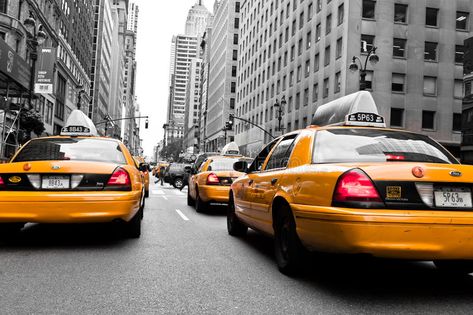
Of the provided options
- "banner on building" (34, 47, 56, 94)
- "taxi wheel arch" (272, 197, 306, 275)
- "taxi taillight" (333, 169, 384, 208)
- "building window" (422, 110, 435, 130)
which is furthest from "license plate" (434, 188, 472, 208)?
"building window" (422, 110, 435, 130)

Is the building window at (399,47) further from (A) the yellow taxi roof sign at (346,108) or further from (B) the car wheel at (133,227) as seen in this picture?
(B) the car wheel at (133,227)

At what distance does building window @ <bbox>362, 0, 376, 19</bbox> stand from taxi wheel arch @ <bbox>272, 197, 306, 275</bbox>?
1366 inches

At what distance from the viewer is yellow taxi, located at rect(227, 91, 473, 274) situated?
156 inches

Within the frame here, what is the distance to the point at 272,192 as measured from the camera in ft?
18.4

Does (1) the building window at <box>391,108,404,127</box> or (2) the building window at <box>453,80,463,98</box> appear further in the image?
(2) the building window at <box>453,80,463,98</box>

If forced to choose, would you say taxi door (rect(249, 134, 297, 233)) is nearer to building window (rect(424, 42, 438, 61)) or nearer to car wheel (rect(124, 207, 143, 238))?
car wheel (rect(124, 207, 143, 238))

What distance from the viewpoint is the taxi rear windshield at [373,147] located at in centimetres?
466

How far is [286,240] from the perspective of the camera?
503 centimetres

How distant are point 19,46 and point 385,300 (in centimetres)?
3973

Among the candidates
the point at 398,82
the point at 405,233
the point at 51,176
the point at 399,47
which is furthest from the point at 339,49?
the point at 405,233

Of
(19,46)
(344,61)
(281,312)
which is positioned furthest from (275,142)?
(19,46)

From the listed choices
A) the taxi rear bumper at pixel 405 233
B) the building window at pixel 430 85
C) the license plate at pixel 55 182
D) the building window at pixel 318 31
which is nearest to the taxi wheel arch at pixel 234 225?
the license plate at pixel 55 182

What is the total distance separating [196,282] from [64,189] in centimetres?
242

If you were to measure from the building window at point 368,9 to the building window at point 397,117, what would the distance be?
759 cm
